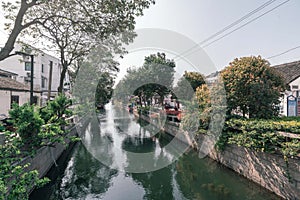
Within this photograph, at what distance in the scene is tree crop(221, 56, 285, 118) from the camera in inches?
273

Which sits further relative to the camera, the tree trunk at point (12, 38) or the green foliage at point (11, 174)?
the tree trunk at point (12, 38)

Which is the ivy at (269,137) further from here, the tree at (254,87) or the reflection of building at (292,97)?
the reflection of building at (292,97)

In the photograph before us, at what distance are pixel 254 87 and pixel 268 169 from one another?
2700mm

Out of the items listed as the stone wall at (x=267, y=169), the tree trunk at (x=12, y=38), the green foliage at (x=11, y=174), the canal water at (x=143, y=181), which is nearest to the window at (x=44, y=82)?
the canal water at (x=143, y=181)

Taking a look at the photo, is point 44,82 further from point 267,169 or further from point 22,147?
point 267,169

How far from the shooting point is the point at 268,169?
5496 millimetres

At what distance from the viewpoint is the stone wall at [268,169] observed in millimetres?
4750

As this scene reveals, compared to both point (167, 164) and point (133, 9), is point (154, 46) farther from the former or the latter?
point (167, 164)

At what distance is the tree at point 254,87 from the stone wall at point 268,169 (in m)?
1.55

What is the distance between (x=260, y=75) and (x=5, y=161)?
7572 millimetres

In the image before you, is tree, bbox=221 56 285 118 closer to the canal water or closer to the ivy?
the ivy

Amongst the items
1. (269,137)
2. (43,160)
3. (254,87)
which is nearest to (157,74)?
(254,87)

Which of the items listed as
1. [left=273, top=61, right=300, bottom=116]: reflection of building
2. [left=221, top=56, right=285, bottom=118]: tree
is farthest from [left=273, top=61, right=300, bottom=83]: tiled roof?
[left=221, top=56, right=285, bottom=118]: tree

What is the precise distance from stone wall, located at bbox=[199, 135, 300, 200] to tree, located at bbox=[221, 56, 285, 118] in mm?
1554
